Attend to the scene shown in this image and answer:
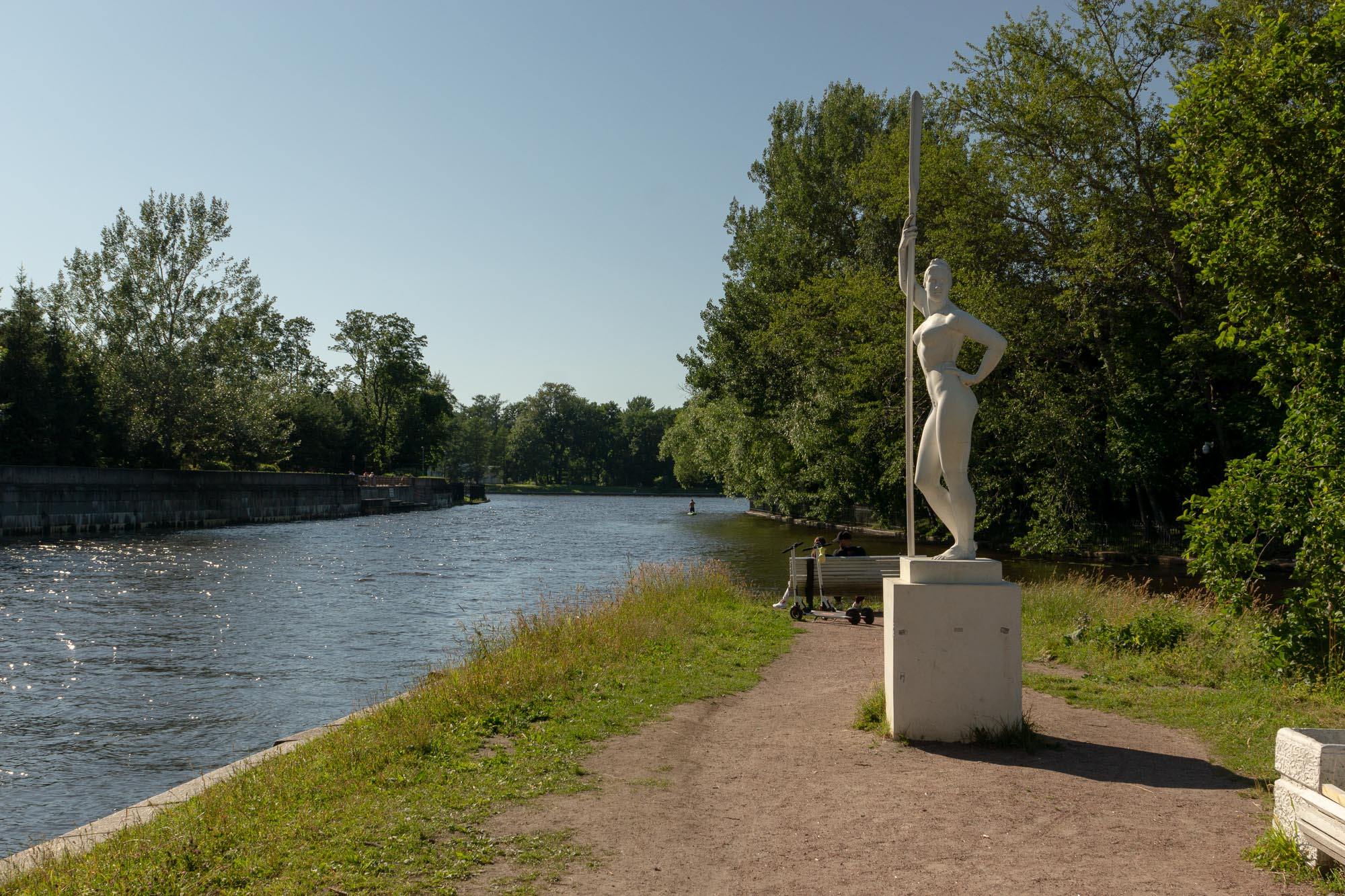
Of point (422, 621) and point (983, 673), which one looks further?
point (422, 621)

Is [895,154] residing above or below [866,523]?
above

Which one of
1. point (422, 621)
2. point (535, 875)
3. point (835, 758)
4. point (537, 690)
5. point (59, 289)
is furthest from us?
point (59, 289)

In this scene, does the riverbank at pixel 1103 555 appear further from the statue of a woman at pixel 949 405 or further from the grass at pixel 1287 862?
the grass at pixel 1287 862

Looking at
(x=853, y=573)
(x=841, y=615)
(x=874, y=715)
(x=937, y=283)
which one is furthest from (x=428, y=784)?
(x=853, y=573)

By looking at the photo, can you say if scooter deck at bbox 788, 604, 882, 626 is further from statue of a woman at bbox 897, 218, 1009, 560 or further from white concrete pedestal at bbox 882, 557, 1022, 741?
white concrete pedestal at bbox 882, 557, 1022, 741

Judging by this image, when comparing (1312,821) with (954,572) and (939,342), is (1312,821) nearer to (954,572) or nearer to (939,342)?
(954,572)

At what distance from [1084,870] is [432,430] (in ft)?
329

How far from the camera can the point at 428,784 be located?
6609 mm

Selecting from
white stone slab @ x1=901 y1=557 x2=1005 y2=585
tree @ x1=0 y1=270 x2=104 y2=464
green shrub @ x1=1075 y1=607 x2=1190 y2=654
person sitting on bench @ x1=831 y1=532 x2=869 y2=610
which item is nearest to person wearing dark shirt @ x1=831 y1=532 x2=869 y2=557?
person sitting on bench @ x1=831 y1=532 x2=869 y2=610

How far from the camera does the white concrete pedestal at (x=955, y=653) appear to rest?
24.6 ft

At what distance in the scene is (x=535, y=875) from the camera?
4.97 meters

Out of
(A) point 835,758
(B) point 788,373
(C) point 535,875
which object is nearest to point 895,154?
(B) point 788,373

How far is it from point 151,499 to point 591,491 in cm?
10478

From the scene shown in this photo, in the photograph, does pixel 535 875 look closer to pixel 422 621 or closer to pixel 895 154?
pixel 422 621
